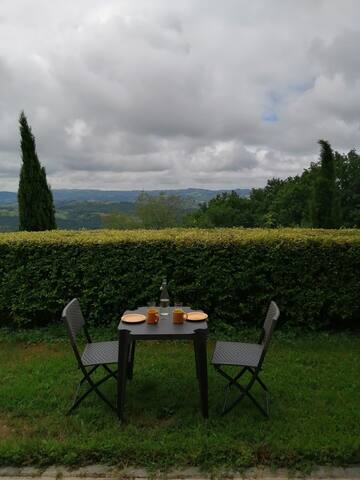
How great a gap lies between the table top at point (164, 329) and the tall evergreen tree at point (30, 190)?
691 cm

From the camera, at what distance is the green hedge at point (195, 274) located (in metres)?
5.83

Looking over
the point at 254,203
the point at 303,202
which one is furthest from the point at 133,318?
the point at 254,203

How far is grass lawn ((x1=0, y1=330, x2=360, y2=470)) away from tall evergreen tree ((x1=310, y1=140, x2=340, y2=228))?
7360 millimetres

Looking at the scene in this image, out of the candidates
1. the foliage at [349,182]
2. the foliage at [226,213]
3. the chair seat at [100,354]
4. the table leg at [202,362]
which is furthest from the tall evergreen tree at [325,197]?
the foliage at [226,213]

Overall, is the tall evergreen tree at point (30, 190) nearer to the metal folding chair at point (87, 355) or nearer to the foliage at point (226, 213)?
the metal folding chair at point (87, 355)

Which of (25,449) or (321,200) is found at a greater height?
(321,200)

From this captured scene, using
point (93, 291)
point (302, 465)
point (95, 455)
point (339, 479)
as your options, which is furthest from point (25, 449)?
point (93, 291)

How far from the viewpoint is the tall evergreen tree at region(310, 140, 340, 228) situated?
11.9 metres

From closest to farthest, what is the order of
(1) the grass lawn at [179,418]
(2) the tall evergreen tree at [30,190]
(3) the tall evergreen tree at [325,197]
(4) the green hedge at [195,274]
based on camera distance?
(1) the grass lawn at [179,418] → (4) the green hedge at [195,274] → (2) the tall evergreen tree at [30,190] → (3) the tall evergreen tree at [325,197]

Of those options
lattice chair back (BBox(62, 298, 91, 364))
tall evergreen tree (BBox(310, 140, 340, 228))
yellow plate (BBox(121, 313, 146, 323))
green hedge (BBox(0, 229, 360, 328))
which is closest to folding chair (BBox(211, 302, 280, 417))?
yellow plate (BBox(121, 313, 146, 323))

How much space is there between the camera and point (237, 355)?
3844mm

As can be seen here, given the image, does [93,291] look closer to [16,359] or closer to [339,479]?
[16,359]

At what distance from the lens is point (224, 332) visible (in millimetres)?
5895

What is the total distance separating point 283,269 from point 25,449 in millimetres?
3938
